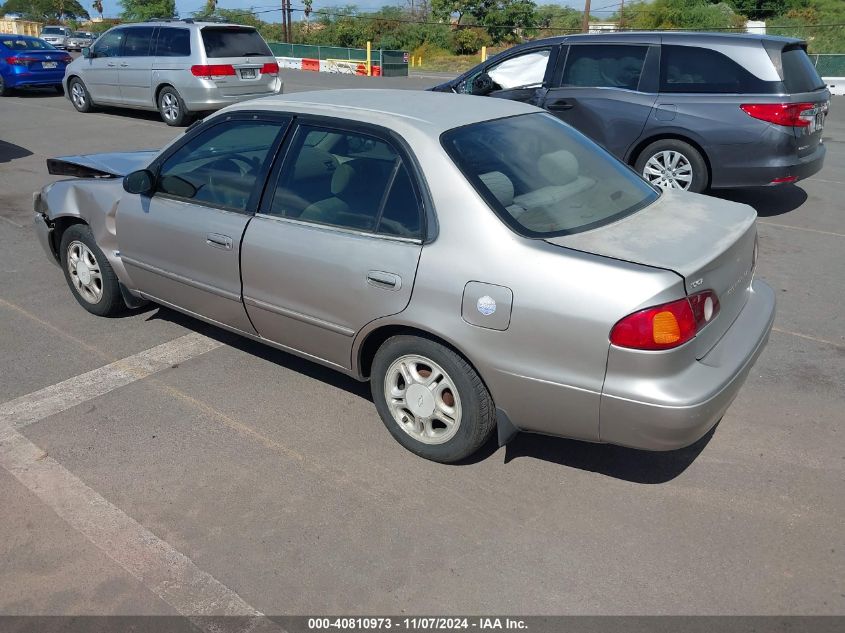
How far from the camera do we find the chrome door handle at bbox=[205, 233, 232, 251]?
4180 millimetres

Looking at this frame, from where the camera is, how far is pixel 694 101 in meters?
7.95

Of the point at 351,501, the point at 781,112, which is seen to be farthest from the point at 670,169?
the point at 351,501

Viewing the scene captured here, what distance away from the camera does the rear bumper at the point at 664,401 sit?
3012 millimetres

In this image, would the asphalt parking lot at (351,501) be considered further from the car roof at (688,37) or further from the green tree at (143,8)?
the green tree at (143,8)

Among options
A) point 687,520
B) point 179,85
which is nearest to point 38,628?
point 687,520

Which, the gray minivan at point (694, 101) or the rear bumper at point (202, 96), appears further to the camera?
the rear bumper at point (202, 96)

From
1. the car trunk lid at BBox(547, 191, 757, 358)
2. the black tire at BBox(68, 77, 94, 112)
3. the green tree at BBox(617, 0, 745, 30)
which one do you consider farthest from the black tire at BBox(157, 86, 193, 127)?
the green tree at BBox(617, 0, 745, 30)

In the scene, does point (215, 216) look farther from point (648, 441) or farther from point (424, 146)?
point (648, 441)

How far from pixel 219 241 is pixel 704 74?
5.89 meters

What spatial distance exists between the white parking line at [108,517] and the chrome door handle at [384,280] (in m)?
1.42

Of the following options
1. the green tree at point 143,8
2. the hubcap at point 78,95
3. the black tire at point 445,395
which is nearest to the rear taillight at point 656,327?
the black tire at point 445,395

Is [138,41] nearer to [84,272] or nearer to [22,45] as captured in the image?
[22,45]

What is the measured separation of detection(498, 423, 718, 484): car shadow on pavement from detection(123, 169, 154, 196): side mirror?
2596 millimetres

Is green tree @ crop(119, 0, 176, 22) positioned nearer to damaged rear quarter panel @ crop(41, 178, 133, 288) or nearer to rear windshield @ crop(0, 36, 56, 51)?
rear windshield @ crop(0, 36, 56, 51)
